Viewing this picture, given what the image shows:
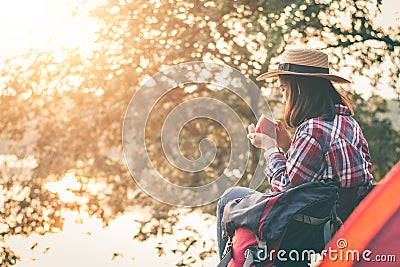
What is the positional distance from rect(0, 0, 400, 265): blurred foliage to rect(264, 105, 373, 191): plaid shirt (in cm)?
278

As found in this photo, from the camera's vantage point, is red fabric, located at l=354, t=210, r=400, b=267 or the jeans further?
the jeans

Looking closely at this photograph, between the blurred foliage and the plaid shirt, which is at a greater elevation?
the plaid shirt

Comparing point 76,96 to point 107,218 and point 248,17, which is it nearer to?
point 107,218

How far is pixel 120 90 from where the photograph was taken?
583cm

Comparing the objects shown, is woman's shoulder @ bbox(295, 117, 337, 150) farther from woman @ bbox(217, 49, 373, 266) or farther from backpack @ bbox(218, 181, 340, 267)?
backpack @ bbox(218, 181, 340, 267)

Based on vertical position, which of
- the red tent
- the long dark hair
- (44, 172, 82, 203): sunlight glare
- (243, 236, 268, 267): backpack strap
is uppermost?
the long dark hair

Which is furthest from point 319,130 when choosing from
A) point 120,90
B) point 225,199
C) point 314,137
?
point 120,90

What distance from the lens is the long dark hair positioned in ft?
9.59

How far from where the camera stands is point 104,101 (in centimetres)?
586

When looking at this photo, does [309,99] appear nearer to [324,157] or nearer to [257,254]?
[324,157]

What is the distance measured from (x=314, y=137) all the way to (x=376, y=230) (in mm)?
486

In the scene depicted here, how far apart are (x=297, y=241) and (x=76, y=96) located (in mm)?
3450

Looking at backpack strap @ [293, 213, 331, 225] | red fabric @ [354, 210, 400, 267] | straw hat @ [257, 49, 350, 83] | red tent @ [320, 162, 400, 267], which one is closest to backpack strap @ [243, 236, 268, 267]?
backpack strap @ [293, 213, 331, 225]

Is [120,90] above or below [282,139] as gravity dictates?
below
